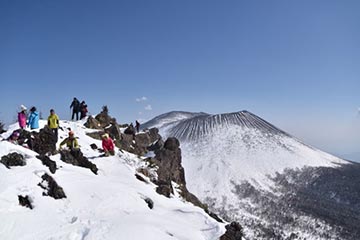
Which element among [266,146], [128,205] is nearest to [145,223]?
[128,205]

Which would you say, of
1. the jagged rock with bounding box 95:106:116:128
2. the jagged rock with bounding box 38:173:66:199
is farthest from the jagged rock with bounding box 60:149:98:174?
the jagged rock with bounding box 95:106:116:128

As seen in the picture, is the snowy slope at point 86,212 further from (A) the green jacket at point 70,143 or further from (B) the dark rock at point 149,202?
(A) the green jacket at point 70,143

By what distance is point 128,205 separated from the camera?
685 inches

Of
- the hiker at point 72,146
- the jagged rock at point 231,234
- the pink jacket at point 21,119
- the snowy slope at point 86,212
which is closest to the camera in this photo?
the snowy slope at point 86,212

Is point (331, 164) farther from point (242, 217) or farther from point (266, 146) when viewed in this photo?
point (242, 217)

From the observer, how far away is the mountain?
372 feet

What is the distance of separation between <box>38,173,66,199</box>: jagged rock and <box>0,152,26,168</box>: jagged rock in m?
1.93

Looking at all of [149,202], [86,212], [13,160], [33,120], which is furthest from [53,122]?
[86,212]

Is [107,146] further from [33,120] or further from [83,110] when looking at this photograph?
[83,110]

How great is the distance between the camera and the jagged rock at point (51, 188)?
1606 cm

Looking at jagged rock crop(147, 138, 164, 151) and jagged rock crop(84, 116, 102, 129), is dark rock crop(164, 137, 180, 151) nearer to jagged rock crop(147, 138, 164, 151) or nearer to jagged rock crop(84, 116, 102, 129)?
jagged rock crop(147, 138, 164, 151)

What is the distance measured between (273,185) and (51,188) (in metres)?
150

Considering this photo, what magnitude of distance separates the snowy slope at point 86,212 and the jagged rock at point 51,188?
0.99ft

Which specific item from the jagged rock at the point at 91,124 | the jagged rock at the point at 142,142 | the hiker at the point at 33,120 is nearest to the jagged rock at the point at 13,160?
the hiker at the point at 33,120
